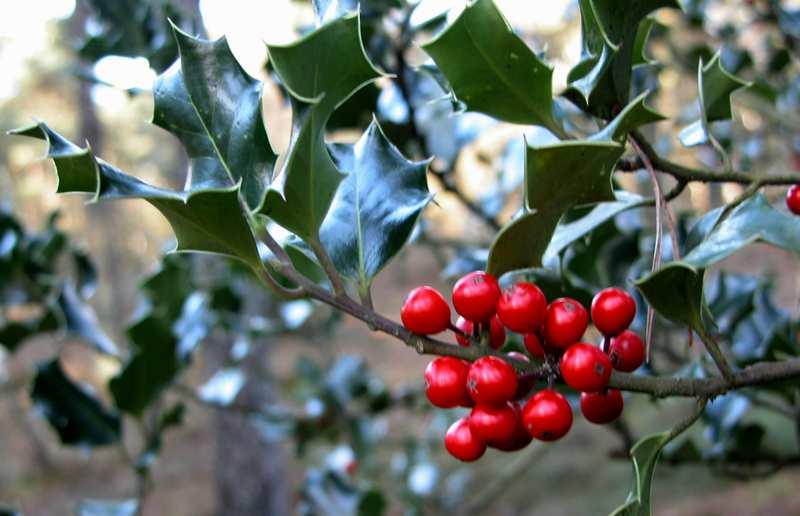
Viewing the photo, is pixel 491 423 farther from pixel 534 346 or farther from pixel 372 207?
pixel 372 207

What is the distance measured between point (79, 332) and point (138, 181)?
1.12 m

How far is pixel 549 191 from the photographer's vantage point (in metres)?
0.64

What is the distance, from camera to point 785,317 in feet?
4.32

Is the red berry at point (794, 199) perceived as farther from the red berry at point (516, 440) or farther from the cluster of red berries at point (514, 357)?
the red berry at point (516, 440)

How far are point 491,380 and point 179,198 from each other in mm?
315

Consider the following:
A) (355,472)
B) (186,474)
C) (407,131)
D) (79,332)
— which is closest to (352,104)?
(407,131)

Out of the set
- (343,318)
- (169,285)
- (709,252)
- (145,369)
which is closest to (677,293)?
(709,252)

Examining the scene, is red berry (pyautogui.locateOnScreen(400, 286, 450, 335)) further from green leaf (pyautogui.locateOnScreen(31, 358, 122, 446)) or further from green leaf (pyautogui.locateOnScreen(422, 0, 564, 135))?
green leaf (pyautogui.locateOnScreen(31, 358, 122, 446))

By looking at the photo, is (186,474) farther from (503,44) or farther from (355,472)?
(503,44)

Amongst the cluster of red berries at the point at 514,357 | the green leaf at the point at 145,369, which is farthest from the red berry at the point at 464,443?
the green leaf at the point at 145,369

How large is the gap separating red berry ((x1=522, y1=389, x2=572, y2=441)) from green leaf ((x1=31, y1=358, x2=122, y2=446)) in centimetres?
121

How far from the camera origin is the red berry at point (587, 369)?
24.8 inches

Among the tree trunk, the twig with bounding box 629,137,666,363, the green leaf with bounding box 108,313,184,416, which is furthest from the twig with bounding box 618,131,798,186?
the tree trunk

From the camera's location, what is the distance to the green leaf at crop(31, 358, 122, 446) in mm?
1555
